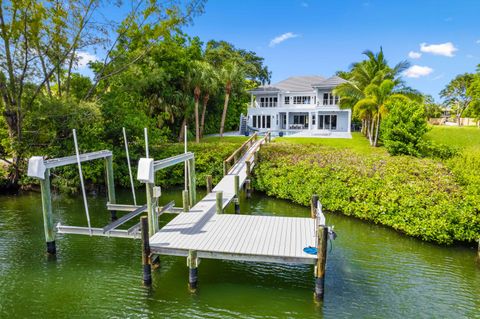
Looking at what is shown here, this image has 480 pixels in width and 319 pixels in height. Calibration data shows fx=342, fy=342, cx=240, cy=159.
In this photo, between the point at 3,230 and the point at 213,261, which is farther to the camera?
the point at 3,230

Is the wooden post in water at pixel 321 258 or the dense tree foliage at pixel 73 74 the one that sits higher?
the dense tree foliage at pixel 73 74

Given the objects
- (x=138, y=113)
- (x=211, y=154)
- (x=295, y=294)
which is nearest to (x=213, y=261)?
(x=295, y=294)

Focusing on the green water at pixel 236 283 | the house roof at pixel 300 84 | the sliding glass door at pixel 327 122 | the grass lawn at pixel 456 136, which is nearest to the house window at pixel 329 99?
the house roof at pixel 300 84

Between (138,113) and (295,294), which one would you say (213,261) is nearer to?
(295,294)

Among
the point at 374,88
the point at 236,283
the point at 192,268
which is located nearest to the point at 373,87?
the point at 374,88

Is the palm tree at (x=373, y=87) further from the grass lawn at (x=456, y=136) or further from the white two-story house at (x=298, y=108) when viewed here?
the white two-story house at (x=298, y=108)
